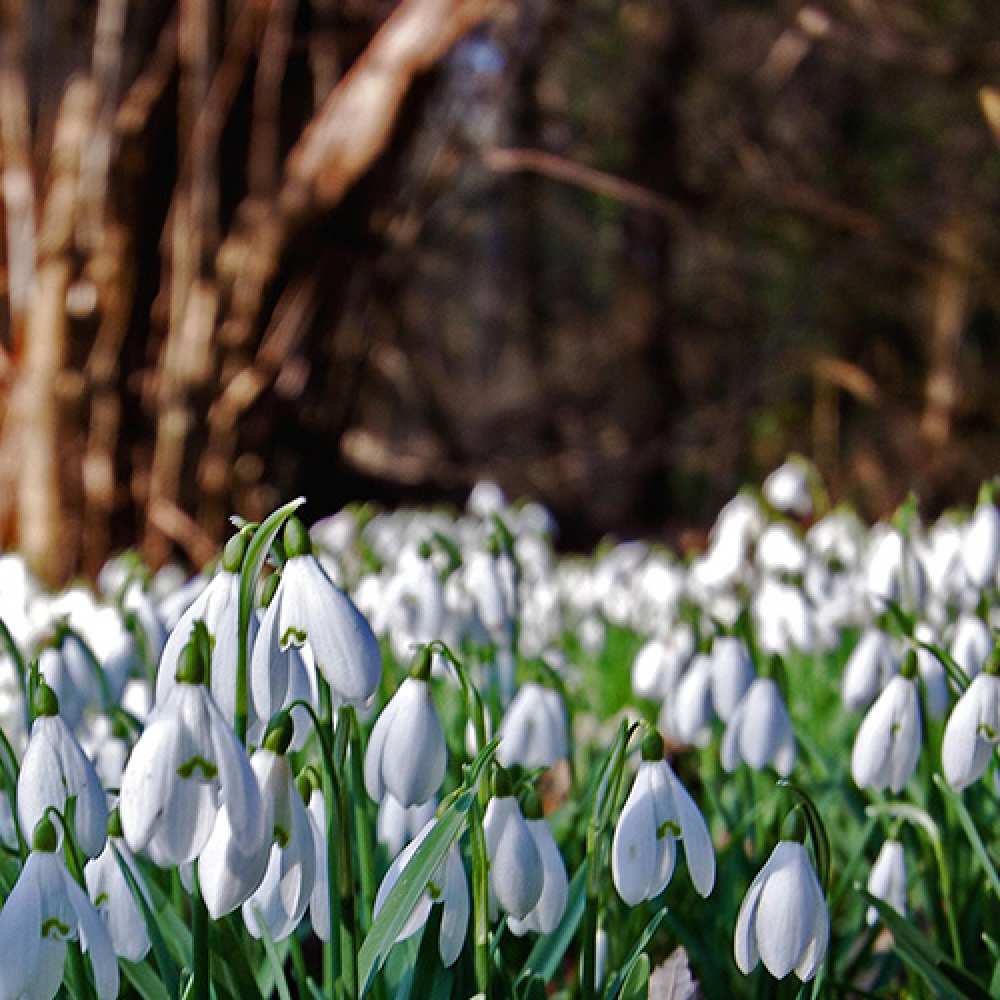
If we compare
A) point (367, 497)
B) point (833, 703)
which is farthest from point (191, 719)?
point (367, 497)

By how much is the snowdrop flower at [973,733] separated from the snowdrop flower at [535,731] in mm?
539

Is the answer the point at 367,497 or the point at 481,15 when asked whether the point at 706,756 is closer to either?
the point at 481,15

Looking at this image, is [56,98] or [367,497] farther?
[367,497]

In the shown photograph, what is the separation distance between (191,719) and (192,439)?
378 centimetres

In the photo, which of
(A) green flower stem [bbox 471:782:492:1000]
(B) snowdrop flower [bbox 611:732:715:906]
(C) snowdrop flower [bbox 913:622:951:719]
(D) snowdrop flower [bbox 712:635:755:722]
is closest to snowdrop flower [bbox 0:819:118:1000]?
(A) green flower stem [bbox 471:782:492:1000]

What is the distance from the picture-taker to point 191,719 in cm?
89

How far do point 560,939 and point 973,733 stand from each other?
0.47 m

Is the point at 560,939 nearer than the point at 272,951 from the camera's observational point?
No

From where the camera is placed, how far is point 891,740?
1.40 metres

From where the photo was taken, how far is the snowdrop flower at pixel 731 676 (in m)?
1.69

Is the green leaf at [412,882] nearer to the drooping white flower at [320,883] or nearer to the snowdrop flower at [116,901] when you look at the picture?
the drooping white flower at [320,883]

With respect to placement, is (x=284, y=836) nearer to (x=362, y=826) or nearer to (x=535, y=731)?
(x=362, y=826)

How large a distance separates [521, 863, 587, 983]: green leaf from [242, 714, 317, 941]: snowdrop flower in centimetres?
35

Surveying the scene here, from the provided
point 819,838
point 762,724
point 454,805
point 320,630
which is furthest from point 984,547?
point 320,630
